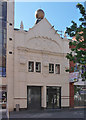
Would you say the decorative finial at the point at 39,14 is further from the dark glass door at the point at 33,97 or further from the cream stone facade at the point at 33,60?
the dark glass door at the point at 33,97

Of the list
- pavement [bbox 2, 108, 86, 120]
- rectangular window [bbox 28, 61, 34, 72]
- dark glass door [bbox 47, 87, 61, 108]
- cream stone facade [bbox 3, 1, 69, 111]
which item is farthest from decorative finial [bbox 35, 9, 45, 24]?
pavement [bbox 2, 108, 86, 120]

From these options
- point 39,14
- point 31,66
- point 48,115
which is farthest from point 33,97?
point 39,14

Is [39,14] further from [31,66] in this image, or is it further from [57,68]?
[31,66]

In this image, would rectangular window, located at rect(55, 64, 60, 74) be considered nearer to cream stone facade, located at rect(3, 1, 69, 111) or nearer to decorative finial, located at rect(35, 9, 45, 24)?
cream stone facade, located at rect(3, 1, 69, 111)

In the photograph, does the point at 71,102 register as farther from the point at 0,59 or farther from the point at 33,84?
the point at 0,59

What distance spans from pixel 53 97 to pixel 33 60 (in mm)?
5439

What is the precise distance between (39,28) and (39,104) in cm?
942

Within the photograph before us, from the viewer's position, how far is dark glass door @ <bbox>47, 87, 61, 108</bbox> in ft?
84.4

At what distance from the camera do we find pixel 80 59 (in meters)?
10.9

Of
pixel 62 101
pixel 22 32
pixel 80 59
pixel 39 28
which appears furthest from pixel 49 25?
pixel 80 59

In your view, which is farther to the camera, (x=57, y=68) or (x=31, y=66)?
(x=57, y=68)

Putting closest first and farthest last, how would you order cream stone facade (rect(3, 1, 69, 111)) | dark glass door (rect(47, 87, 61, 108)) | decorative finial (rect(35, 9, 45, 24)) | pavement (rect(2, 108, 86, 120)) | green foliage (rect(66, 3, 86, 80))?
green foliage (rect(66, 3, 86, 80)), pavement (rect(2, 108, 86, 120)), cream stone facade (rect(3, 1, 69, 111)), dark glass door (rect(47, 87, 61, 108)), decorative finial (rect(35, 9, 45, 24))

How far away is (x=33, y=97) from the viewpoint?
24656 mm

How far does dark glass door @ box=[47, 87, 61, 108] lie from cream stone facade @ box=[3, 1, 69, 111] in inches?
6.9
